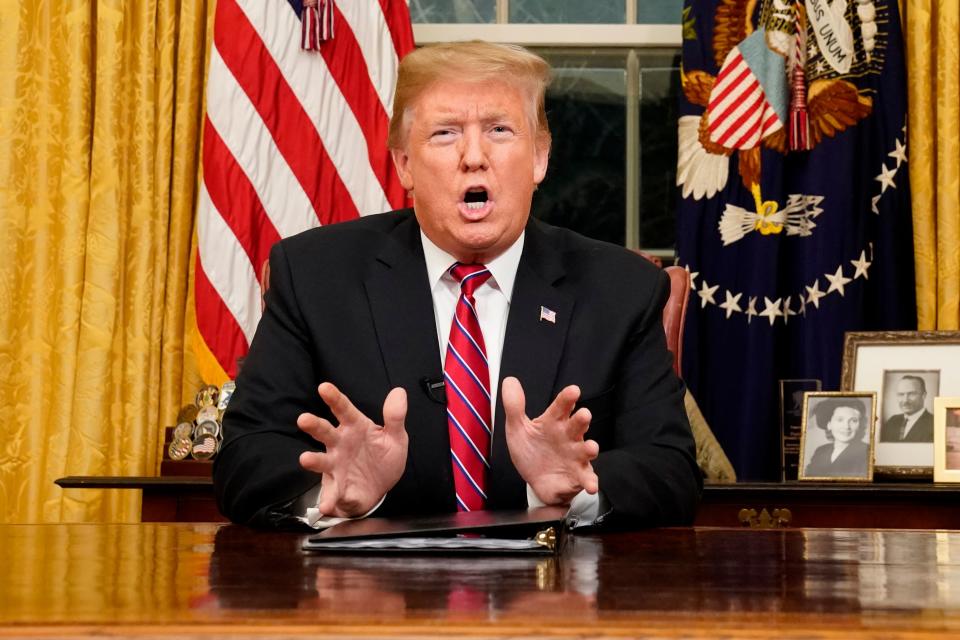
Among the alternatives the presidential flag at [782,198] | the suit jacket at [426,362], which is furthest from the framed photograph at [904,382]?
the suit jacket at [426,362]

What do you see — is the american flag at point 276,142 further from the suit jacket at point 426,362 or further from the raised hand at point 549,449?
the raised hand at point 549,449

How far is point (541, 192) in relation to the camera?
409cm

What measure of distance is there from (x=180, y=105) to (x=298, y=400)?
197 centimetres

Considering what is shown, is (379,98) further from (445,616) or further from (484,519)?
(445,616)

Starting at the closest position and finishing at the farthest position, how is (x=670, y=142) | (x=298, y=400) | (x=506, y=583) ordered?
(x=506, y=583)
(x=298, y=400)
(x=670, y=142)

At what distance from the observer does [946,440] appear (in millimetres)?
3004

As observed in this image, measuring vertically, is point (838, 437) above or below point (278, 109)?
below

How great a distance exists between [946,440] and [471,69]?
5.22ft

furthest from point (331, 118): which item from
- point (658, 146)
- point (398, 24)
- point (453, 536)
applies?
point (453, 536)

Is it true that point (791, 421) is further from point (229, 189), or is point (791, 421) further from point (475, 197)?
point (229, 189)

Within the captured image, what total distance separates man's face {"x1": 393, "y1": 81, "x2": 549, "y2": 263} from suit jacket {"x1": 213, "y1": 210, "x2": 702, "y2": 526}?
77mm

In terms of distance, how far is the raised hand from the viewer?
156 cm

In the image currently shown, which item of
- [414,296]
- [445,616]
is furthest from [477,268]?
[445,616]

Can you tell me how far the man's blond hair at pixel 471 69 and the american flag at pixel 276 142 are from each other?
55.5 inches
